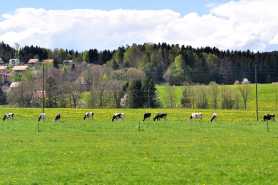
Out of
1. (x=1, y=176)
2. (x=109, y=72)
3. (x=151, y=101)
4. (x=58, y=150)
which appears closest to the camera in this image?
(x=1, y=176)

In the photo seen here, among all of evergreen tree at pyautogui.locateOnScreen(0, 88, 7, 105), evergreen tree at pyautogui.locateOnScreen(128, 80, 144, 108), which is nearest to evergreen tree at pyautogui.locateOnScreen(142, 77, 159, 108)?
evergreen tree at pyautogui.locateOnScreen(128, 80, 144, 108)

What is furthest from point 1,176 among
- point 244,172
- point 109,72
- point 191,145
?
point 109,72

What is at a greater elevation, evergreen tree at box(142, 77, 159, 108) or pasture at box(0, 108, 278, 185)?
evergreen tree at box(142, 77, 159, 108)

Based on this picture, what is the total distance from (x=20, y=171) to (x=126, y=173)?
4.08 m

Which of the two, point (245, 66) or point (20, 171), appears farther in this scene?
point (245, 66)

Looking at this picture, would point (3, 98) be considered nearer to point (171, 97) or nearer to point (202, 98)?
point (171, 97)

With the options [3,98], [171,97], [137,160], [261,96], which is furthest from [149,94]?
[137,160]

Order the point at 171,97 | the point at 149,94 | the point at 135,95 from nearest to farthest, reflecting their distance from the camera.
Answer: the point at 149,94, the point at 135,95, the point at 171,97

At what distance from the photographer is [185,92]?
430ft

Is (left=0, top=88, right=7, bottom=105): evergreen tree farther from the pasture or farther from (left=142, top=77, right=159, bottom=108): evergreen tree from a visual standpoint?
the pasture

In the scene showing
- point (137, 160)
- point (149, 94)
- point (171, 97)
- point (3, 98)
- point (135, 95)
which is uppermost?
point (149, 94)

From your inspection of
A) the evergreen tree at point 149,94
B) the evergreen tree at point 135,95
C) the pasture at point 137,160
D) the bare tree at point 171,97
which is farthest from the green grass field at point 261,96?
the pasture at point 137,160

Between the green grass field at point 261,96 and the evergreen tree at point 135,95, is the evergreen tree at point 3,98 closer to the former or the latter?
the evergreen tree at point 135,95

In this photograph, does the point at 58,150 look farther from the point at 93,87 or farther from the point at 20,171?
the point at 93,87
